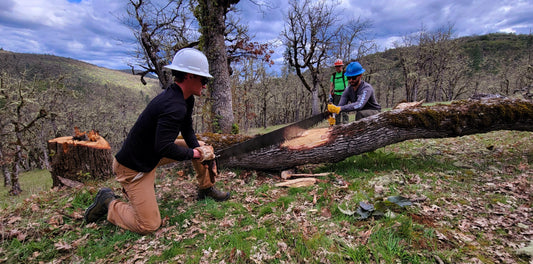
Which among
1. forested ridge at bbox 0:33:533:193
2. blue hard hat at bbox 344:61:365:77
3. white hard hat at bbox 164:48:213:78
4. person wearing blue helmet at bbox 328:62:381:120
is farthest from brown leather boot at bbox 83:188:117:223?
forested ridge at bbox 0:33:533:193

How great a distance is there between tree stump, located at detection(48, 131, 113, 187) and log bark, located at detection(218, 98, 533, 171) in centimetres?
412

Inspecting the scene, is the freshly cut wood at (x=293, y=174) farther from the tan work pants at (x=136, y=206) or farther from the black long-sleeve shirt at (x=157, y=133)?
the tan work pants at (x=136, y=206)

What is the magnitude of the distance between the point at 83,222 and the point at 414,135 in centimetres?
571

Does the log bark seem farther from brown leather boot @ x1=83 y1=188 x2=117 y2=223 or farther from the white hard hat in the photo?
brown leather boot @ x1=83 y1=188 x2=117 y2=223

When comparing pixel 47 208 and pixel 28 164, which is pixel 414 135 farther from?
pixel 28 164

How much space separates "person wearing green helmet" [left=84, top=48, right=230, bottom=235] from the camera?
103 inches

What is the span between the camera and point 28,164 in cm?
2822

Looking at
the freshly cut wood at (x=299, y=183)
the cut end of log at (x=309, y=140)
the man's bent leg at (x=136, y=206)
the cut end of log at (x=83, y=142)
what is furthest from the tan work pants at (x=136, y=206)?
the cut end of log at (x=83, y=142)

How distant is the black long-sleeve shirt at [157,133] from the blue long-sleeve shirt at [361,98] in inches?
138

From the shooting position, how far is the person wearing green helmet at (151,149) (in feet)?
8.54

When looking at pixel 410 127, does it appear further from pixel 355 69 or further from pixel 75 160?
pixel 75 160

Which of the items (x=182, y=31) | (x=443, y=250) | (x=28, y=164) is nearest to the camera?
(x=443, y=250)

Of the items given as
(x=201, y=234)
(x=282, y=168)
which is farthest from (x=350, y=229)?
(x=282, y=168)

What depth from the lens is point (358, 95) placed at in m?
5.25
